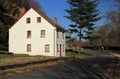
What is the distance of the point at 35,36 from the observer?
57281 millimetres

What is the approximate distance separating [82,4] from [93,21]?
4751 mm

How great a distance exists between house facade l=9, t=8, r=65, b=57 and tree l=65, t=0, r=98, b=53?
26.5 ft

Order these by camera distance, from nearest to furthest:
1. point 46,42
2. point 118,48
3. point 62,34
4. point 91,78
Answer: point 91,78 < point 46,42 < point 62,34 < point 118,48

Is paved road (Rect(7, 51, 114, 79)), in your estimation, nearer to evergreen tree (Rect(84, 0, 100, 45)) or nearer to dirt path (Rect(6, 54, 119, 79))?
dirt path (Rect(6, 54, 119, 79))

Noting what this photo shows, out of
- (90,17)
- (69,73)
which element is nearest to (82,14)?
(90,17)

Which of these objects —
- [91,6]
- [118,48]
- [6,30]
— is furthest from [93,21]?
[118,48]

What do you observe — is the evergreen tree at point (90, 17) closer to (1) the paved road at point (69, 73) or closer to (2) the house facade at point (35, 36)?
(2) the house facade at point (35, 36)

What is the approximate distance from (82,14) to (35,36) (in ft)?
46.6

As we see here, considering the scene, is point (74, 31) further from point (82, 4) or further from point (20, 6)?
point (20, 6)

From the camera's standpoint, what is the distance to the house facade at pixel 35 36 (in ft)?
184

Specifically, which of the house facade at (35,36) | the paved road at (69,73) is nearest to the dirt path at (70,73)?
the paved road at (69,73)

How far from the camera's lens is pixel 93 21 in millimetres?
67188

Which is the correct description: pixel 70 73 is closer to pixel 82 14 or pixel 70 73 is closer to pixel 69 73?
pixel 69 73

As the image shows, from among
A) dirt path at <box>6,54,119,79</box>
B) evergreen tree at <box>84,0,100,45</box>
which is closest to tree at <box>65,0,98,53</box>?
evergreen tree at <box>84,0,100,45</box>
